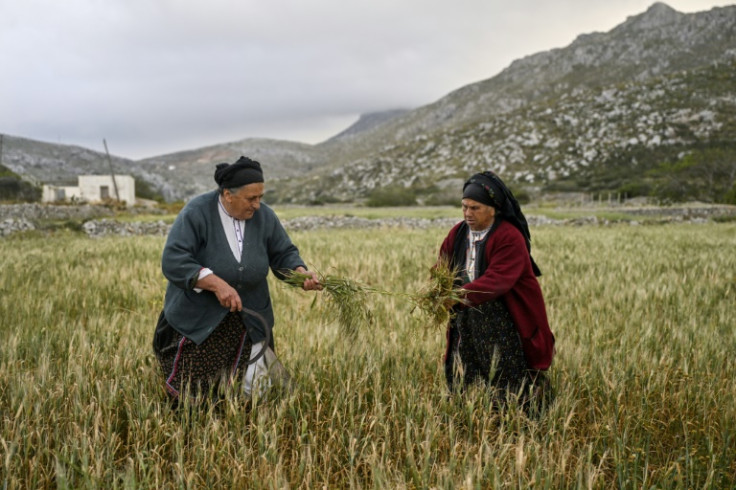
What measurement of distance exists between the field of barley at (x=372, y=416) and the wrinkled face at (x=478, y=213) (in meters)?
0.72

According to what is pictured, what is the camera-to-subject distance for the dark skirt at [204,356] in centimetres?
300

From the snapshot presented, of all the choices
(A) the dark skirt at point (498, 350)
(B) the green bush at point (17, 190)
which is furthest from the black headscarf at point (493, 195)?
(B) the green bush at point (17, 190)

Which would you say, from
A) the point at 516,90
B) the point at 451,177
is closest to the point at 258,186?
the point at 451,177

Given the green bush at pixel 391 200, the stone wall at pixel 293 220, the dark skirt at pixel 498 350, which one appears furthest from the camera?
the green bush at pixel 391 200

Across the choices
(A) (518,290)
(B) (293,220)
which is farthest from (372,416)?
(B) (293,220)

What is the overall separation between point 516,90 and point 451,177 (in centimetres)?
6622

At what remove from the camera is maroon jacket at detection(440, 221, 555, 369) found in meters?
3.08

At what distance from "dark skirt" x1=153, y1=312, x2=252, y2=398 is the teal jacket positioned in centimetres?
10

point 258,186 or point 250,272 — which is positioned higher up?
point 258,186

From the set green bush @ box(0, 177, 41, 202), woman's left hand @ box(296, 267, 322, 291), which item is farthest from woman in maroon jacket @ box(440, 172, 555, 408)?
green bush @ box(0, 177, 41, 202)

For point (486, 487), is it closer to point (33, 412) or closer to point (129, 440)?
point (129, 440)

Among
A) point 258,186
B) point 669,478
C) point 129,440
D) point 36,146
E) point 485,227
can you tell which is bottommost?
point 669,478

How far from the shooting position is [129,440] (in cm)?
259

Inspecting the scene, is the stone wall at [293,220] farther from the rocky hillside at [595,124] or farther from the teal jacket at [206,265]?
the rocky hillside at [595,124]
